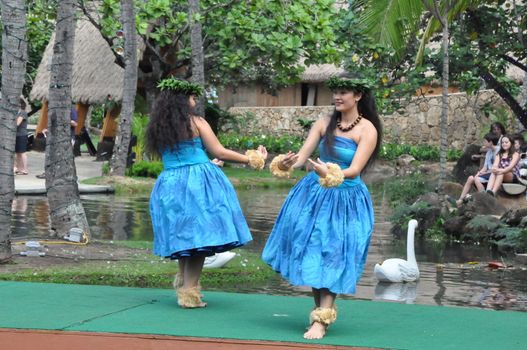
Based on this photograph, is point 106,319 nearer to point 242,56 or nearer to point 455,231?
point 455,231

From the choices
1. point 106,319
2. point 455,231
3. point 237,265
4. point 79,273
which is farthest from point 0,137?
point 455,231

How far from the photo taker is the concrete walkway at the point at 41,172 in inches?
739

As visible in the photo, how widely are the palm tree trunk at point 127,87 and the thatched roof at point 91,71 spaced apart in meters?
5.49

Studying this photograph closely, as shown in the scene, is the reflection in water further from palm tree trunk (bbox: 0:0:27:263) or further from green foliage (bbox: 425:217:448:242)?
green foliage (bbox: 425:217:448:242)

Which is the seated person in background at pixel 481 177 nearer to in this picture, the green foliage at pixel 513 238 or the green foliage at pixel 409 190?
the green foliage at pixel 409 190

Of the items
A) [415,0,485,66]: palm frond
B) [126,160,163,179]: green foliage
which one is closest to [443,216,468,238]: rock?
[415,0,485,66]: palm frond

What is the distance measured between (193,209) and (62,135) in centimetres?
397

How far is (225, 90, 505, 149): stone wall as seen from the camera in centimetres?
2836

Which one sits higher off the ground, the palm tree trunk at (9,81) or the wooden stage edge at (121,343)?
the palm tree trunk at (9,81)

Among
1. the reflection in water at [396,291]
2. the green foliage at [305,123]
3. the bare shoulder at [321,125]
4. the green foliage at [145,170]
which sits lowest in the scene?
the reflection in water at [396,291]

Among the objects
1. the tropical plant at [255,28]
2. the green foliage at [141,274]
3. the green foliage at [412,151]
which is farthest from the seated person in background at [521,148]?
the green foliage at [412,151]

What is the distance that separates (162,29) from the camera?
838 inches

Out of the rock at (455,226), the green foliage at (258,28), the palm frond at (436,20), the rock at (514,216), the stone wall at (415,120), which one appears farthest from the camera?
the stone wall at (415,120)

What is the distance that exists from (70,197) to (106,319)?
4345mm
